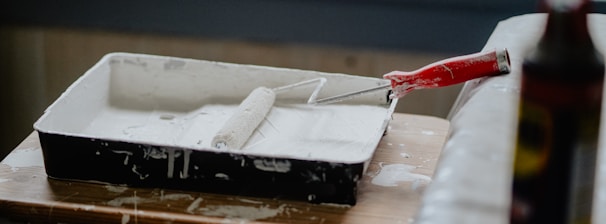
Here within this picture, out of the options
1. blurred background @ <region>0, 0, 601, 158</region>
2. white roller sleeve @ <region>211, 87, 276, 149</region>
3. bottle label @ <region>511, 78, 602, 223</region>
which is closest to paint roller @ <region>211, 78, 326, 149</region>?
white roller sleeve @ <region>211, 87, 276, 149</region>

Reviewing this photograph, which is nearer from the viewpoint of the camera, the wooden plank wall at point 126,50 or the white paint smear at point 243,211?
the white paint smear at point 243,211

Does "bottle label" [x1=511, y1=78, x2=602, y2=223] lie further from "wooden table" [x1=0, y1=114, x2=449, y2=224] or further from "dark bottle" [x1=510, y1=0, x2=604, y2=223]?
"wooden table" [x1=0, y1=114, x2=449, y2=224]

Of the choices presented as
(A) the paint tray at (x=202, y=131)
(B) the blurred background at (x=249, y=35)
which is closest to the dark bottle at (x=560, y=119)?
(A) the paint tray at (x=202, y=131)

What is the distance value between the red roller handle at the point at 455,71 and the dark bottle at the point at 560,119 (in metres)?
0.51

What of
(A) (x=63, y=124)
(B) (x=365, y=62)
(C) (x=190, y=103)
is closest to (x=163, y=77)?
(C) (x=190, y=103)

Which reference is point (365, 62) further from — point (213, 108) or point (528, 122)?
point (528, 122)

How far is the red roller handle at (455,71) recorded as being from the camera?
1.20 meters

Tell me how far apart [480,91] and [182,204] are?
1.31ft

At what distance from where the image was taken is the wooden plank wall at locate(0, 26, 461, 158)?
1.91 m

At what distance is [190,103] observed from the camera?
1482 millimetres

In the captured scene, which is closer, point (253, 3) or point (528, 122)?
point (528, 122)

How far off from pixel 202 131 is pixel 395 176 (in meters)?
0.29

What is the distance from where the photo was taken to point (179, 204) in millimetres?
1191

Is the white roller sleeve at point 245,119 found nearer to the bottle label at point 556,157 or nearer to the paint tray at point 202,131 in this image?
the paint tray at point 202,131
